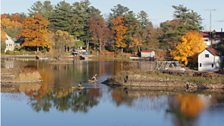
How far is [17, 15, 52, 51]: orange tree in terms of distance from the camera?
53562mm

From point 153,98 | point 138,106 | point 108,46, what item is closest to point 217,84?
point 153,98

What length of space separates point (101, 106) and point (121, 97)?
2505 mm

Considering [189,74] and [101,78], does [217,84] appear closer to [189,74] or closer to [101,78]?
[189,74]

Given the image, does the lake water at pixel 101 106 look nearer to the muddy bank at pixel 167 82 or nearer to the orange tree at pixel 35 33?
the muddy bank at pixel 167 82

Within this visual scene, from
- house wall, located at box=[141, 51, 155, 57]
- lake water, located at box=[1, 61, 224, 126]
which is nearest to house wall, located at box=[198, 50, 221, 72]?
lake water, located at box=[1, 61, 224, 126]

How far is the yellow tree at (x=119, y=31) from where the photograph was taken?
188ft

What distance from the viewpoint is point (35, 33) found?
53781 millimetres

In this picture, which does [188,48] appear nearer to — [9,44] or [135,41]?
[135,41]

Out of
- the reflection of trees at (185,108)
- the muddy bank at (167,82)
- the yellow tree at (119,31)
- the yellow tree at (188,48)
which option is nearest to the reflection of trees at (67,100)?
the muddy bank at (167,82)

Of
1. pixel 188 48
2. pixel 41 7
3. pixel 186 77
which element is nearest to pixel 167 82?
pixel 186 77

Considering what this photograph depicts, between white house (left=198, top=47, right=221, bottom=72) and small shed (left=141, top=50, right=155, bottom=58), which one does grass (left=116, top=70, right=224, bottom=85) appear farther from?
small shed (left=141, top=50, right=155, bottom=58)

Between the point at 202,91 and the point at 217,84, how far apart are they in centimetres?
145

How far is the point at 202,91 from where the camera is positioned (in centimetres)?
2523

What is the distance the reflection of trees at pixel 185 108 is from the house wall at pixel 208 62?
11.2 metres
